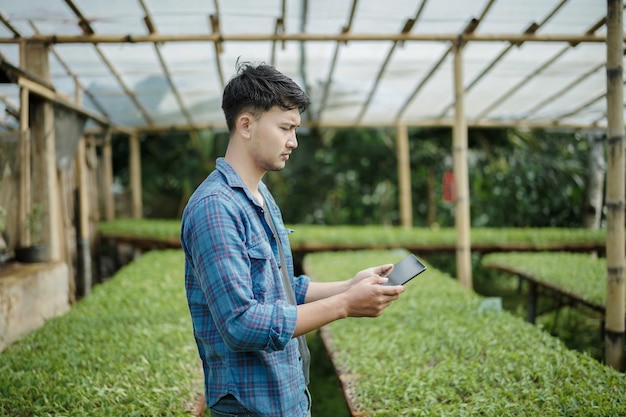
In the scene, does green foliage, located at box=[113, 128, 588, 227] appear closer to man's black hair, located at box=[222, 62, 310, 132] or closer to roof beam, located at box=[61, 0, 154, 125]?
roof beam, located at box=[61, 0, 154, 125]

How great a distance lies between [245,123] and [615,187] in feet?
9.50

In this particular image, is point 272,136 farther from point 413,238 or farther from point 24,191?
point 413,238

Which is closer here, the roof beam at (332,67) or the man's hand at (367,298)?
the man's hand at (367,298)

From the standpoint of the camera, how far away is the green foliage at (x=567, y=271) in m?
4.47

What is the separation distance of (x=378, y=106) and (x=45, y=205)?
4.96m

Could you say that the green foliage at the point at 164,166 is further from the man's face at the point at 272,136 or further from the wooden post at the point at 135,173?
the man's face at the point at 272,136

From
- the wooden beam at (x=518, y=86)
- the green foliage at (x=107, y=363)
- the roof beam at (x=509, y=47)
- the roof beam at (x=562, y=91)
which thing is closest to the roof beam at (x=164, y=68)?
the green foliage at (x=107, y=363)

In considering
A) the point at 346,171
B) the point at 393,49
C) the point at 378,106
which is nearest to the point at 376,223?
the point at 346,171

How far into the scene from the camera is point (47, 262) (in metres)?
4.56

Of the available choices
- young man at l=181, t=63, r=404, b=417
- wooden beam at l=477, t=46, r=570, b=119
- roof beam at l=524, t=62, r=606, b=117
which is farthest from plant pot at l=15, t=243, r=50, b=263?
roof beam at l=524, t=62, r=606, b=117

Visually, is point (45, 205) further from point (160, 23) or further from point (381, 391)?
point (381, 391)

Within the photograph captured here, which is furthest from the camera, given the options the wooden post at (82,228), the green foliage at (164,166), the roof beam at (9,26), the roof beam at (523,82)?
the green foliage at (164,166)

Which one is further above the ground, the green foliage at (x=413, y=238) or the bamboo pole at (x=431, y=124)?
the bamboo pole at (x=431, y=124)

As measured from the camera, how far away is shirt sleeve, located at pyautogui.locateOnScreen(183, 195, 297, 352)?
1.27 meters
